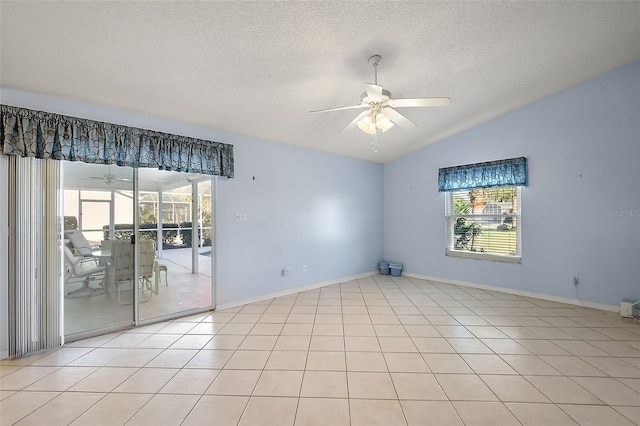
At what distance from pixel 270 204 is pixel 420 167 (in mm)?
3209

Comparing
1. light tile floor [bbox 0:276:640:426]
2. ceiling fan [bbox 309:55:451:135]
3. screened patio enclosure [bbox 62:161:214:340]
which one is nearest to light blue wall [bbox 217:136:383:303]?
screened patio enclosure [bbox 62:161:214:340]

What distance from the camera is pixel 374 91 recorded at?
223 centimetres

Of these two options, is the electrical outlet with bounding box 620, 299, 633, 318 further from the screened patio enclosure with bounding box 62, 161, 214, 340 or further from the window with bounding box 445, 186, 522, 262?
the screened patio enclosure with bounding box 62, 161, 214, 340

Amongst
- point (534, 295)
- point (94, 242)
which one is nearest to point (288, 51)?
point (94, 242)

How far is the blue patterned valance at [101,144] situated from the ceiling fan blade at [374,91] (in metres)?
2.24

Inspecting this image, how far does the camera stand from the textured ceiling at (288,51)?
6.35 feet

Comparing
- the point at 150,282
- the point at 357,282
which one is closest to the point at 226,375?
the point at 150,282

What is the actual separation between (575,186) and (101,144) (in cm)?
603

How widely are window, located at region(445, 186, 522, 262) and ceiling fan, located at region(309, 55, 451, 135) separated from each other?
9.50 ft

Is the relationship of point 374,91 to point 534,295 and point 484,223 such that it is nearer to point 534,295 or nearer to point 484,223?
point 484,223

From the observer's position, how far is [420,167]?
5469mm

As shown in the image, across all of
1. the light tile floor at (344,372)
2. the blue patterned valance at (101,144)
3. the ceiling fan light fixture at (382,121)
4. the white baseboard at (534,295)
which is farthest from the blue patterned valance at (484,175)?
the blue patterned valance at (101,144)

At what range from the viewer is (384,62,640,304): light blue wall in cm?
343

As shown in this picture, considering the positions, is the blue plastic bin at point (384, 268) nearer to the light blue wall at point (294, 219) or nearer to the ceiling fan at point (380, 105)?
the light blue wall at point (294, 219)
